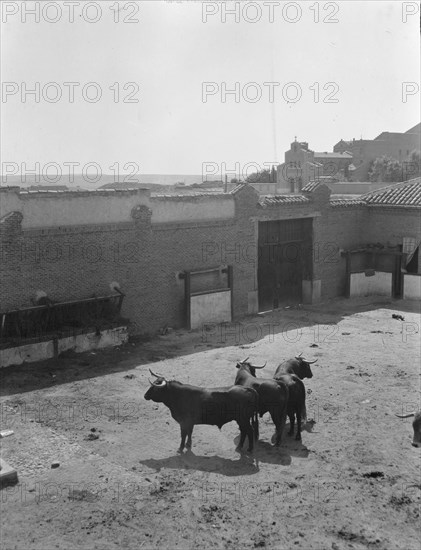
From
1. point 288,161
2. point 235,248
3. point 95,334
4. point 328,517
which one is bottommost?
point 328,517

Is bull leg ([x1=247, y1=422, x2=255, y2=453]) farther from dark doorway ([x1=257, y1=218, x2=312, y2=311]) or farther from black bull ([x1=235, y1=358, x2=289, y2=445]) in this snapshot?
dark doorway ([x1=257, y1=218, x2=312, y2=311])

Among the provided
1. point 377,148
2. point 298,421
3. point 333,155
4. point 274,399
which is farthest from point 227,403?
point 377,148

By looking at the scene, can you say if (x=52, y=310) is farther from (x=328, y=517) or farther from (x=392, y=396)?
(x=328, y=517)

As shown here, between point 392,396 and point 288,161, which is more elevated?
point 288,161

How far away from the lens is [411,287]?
84.6ft

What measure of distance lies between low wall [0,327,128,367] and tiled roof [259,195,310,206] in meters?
7.95

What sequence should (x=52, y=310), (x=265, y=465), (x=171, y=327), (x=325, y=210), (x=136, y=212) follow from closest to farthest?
(x=265, y=465)
(x=52, y=310)
(x=136, y=212)
(x=171, y=327)
(x=325, y=210)

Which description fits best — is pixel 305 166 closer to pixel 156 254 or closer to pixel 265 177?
pixel 265 177

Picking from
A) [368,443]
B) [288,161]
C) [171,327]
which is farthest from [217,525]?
[288,161]

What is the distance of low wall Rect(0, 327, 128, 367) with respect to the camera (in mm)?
16234

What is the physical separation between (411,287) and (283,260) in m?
5.53

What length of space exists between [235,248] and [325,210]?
5.28 m

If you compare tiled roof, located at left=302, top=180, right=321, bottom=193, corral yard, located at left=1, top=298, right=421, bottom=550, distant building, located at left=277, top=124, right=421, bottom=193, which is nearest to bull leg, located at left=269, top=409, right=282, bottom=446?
corral yard, located at left=1, top=298, right=421, bottom=550

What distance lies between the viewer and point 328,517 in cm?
905
